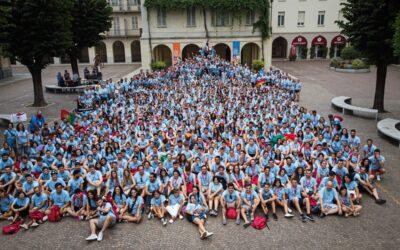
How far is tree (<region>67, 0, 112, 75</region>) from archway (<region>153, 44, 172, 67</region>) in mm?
12675

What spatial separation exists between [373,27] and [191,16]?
25121 mm

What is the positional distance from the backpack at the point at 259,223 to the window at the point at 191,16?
34377 mm

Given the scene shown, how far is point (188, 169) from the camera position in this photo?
39.1 feet

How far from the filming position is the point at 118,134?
576 inches

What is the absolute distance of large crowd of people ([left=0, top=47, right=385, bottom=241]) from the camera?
9.83 meters

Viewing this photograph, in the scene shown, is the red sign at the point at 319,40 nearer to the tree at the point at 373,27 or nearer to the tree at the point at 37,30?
the tree at the point at 373,27

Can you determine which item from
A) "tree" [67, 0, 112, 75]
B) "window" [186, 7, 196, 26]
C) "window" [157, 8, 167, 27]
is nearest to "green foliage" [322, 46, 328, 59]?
"window" [186, 7, 196, 26]

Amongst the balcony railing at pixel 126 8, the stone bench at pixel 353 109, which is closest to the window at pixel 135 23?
the balcony railing at pixel 126 8

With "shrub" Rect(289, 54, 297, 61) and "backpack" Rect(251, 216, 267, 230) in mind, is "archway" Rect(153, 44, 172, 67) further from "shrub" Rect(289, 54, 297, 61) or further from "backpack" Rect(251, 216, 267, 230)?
"backpack" Rect(251, 216, 267, 230)

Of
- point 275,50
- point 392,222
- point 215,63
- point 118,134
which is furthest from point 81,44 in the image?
point 275,50

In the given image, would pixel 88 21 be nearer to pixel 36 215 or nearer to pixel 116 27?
pixel 36 215

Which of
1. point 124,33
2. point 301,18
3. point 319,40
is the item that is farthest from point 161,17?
point 319,40

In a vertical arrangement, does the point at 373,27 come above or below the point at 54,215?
above

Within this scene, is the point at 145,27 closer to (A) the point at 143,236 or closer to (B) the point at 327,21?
(B) the point at 327,21
